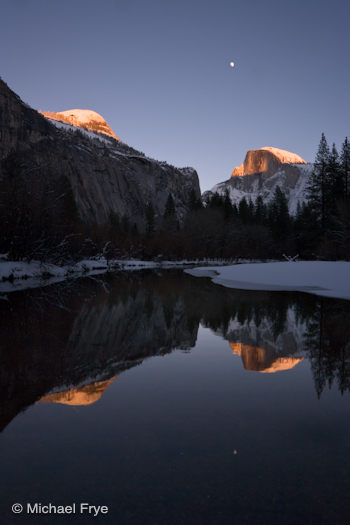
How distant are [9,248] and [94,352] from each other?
22546 millimetres

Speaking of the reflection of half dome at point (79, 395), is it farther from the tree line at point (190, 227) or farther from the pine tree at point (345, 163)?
the pine tree at point (345, 163)

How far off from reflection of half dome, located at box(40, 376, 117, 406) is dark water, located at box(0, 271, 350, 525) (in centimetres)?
3

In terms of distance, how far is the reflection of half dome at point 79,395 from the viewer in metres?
4.15

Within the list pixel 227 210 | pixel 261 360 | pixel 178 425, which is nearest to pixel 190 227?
pixel 227 210

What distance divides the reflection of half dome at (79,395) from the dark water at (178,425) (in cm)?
3

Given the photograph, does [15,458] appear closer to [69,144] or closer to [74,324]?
[74,324]

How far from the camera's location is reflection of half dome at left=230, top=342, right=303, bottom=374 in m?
Result: 5.48

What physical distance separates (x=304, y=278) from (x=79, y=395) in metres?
17.9

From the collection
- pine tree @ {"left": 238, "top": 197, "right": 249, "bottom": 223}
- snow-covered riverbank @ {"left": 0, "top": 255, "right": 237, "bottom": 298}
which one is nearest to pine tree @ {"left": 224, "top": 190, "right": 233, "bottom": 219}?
pine tree @ {"left": 238, "top": 197, "right": 249, "bottom": 223}

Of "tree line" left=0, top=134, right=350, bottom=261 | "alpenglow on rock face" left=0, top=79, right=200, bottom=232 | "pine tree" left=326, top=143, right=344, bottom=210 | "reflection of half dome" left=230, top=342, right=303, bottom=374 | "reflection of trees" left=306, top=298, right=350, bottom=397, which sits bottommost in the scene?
"reflection of half dome" left=230, top=342, right=303, bottom=374

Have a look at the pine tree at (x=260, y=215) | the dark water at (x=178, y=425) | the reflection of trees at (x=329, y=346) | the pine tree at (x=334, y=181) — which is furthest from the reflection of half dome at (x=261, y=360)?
the pine tree at (x=260, y=215)

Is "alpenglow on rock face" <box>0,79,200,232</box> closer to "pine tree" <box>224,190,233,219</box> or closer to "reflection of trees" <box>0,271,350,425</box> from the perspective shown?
"pine tree" <box>224,190,233,219</box>

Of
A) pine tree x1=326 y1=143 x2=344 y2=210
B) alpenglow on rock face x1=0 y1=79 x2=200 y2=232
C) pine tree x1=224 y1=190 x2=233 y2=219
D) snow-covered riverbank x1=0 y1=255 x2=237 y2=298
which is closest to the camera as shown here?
snow-covered riverbank x1=0 y1=255 x2=237 y2=298

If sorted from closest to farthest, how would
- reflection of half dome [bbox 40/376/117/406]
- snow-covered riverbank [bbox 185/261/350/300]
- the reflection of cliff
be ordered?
1. reflection of half dome [bbox 40/376/117/406]
2. the reflection of cliff
3. snow-covered riverbank [bbox 185/261/350/300]
